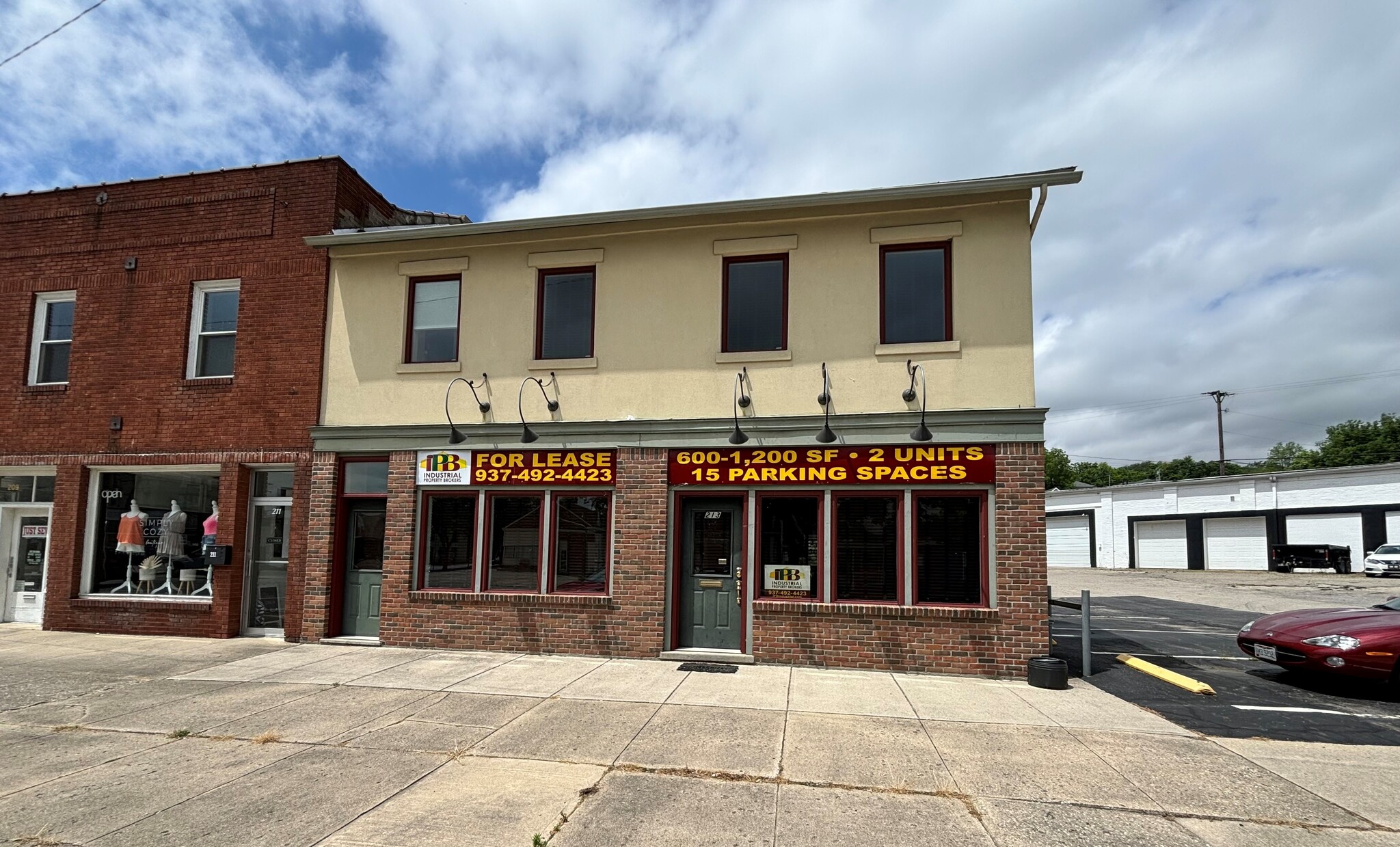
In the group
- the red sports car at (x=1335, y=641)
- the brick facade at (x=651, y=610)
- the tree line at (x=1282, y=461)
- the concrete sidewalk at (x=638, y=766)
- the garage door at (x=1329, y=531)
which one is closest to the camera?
the concrete sidewalk at (x=638, y=766)

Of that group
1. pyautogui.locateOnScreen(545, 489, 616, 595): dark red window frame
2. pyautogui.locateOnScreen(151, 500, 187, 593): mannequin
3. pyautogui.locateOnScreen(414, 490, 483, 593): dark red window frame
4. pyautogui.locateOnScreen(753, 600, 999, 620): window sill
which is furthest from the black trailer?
pyautogui.locateOnScreen(151, 500, 187, 593): mannequin

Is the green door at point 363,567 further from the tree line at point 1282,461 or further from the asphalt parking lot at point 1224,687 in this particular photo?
the tree line at point 1282,461

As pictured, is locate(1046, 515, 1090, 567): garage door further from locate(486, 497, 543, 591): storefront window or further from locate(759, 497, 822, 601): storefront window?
locate(486, 497, 543, 591): storefront window

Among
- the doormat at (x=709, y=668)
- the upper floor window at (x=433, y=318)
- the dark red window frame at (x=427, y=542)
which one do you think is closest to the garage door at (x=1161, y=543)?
the doormat at (x=709, y=668)

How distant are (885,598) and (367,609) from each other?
7.79 metres

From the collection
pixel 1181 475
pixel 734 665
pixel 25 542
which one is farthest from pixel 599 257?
pixel 1181 475

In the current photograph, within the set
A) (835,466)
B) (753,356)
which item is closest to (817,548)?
(835,466)

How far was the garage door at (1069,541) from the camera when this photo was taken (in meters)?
45.6

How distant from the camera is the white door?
13.4 metres

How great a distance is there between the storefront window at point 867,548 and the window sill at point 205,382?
9837 mm

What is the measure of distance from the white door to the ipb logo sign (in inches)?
288

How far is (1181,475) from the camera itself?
99.4 metres

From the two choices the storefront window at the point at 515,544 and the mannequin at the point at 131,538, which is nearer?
the storefront window at the point at 515,544

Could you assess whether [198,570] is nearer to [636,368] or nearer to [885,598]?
[636,368]
